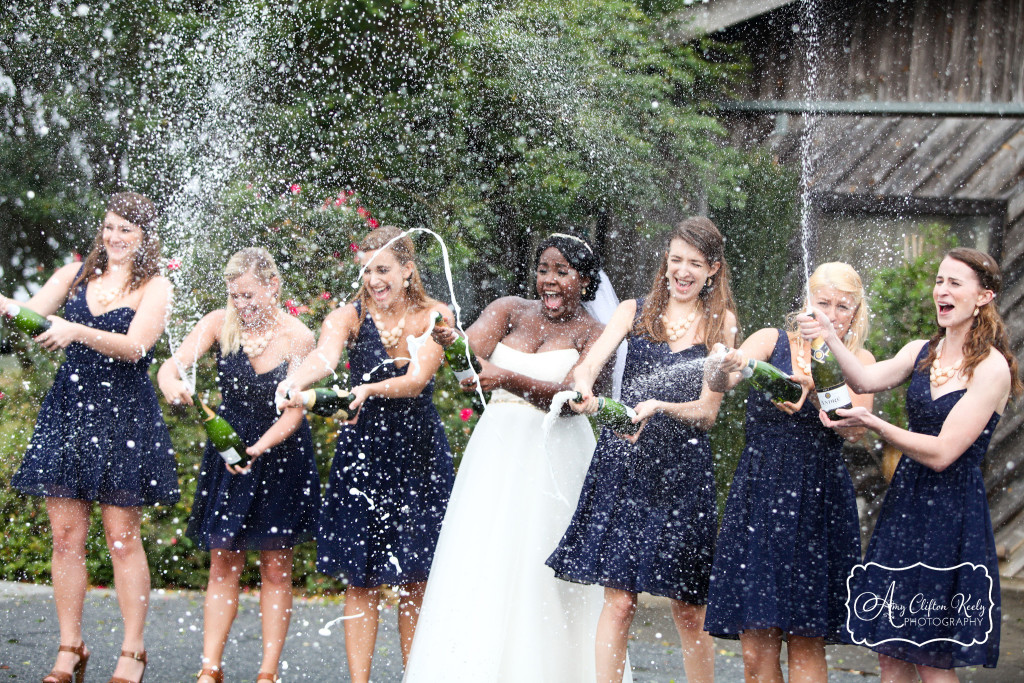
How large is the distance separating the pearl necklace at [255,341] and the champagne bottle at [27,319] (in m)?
0.71

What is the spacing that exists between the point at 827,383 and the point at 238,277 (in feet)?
7.26

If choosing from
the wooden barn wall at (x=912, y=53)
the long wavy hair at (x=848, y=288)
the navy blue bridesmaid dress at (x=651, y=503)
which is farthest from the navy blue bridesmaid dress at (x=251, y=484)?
the wooden barn wall at (x=912, y=53)

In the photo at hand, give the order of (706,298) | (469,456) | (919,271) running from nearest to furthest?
1. (706,298)
2. (469,456)
3. (919,271)

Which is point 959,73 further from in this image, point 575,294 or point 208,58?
point 208,58

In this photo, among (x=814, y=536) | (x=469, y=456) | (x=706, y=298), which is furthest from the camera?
(x=469, y=456)

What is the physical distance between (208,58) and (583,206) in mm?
2130

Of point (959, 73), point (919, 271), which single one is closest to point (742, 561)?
point (919, 271)

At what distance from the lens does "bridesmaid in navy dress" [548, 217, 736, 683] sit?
3.41 metres

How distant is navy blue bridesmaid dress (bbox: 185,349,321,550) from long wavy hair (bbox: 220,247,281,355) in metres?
0.04

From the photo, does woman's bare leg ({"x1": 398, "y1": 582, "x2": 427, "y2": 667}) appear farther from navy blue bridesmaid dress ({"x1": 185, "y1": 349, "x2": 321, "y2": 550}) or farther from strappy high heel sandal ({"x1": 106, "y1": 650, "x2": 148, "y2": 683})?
strappy high heel sandal ({"x1": 106, "y1": 650, "x2": 148, "y2": 683})

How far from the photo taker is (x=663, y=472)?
3494mm

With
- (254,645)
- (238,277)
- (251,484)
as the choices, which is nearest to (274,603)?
(251,484)

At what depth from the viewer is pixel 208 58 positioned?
516 centimetres
